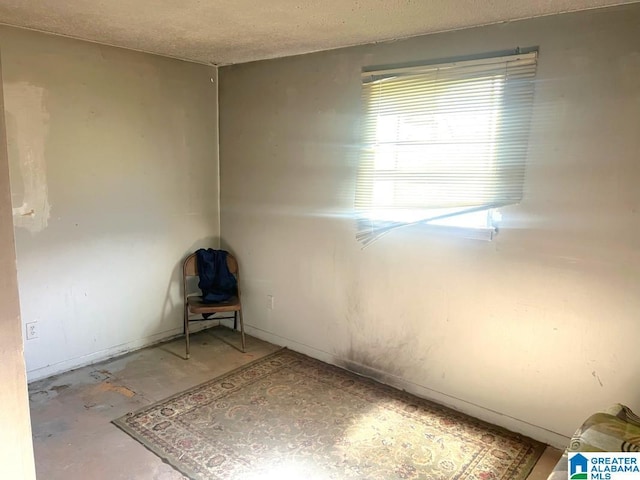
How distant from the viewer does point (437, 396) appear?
112 inches

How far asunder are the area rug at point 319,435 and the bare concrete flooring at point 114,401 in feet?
0.27

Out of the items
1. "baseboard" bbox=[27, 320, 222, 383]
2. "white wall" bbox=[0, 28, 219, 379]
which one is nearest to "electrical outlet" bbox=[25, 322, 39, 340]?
"white wall" bbox=[0, 28, 219, 379]

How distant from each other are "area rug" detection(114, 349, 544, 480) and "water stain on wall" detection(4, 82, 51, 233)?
4.46 feet

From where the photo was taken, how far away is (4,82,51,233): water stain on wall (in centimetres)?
273

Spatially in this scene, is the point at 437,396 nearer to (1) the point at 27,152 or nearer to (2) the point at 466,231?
(2) the point at 466,231

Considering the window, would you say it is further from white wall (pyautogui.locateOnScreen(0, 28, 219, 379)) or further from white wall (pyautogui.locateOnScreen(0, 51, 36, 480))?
white wall (pyautogui.locateOnScreen(0, 51, 36, 480))

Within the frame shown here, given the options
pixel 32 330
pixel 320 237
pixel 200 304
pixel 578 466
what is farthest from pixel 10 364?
pixel 320 237

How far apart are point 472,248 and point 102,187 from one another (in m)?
2.43

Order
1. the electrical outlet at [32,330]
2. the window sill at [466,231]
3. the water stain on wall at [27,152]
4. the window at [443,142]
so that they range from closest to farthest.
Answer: the window at [443,142]
the window sill at [466,231]
the water stain on wall at [27,152]
the electrical outlet at [32,330]

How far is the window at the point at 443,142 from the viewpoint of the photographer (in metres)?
2.38

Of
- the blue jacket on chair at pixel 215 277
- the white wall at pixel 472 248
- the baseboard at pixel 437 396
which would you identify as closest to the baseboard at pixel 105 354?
the blue jacket on chair at pixel 215 277

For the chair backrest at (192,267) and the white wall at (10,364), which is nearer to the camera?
the white wall at (10,364)
